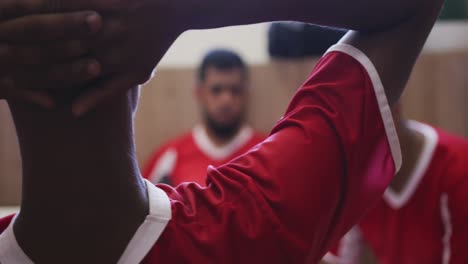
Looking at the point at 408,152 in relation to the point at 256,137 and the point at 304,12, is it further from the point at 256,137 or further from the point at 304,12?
the point at 256,137

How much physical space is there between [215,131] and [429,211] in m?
1.27

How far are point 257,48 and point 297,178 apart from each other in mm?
2126

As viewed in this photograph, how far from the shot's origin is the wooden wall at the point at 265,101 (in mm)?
2512

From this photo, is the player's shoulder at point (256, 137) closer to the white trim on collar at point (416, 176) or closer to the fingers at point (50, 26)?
the white trim on collar at point (416, 176)

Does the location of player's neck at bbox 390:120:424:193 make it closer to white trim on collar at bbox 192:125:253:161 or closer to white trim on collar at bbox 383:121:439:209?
white trim on collar at bbox 383:121:439:209

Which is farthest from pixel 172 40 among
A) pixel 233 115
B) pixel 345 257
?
pixel 233 115

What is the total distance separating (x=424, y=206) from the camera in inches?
52.5

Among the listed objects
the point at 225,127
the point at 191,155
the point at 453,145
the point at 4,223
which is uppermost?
the point at 4,223

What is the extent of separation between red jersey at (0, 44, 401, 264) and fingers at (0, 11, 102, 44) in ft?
0.59

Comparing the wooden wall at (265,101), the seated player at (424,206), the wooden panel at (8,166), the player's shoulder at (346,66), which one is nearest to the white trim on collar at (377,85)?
the player's shoulder at (346,66)

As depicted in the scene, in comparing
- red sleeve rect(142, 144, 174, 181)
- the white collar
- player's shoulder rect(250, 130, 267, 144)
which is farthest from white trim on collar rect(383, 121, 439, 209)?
red sleeve rect(142, 144, 174, 181)

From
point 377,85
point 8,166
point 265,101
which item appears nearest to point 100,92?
point 377,85

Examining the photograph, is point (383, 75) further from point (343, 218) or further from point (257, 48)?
point (257, 48)

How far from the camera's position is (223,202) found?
56 cm
